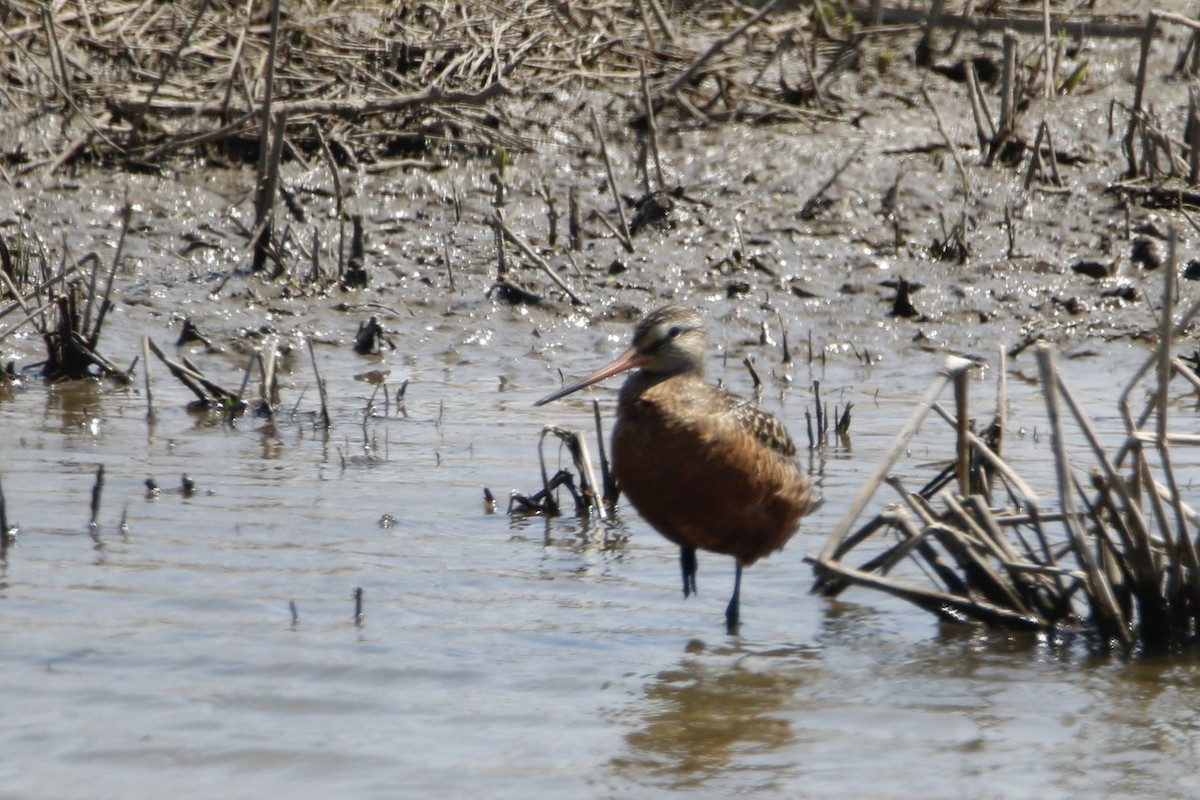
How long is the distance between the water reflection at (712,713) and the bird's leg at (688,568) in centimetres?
48

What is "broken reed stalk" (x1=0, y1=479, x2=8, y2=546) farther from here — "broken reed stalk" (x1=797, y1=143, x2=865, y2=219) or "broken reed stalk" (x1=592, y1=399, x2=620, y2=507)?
"broken reed stalk" (x1=797, y1=143, x2=865, y2=219)

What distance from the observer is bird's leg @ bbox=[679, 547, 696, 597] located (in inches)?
213

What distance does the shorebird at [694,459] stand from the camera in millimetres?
5133

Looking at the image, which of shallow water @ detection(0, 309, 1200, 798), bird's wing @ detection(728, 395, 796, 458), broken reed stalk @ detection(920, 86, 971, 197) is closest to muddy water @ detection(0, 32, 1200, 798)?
shallow water @ detection(0, 309, 1200, 798)

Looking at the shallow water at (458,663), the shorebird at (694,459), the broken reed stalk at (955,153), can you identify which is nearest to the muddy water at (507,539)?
the shallow water at (458,663)

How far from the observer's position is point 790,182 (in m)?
9.25

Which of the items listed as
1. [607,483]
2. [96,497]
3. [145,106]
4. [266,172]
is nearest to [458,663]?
[96,497]

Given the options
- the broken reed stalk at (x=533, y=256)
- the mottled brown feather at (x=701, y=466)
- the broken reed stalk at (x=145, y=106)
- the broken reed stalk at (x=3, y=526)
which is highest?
the broken reed stalk at (x=145, y=106)

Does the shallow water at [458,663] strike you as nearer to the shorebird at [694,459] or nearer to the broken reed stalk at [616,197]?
the shorebird at [694,459]

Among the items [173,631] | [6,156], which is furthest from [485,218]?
[173,631]

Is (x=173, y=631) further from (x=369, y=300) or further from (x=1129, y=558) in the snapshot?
(x=369, y=300)

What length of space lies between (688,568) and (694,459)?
1.56ft

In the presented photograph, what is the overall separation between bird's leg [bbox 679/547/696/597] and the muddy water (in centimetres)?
8

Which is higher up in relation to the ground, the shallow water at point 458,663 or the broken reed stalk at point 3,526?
the broken reed stalk at point 3,526
